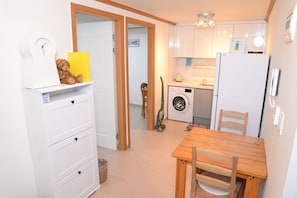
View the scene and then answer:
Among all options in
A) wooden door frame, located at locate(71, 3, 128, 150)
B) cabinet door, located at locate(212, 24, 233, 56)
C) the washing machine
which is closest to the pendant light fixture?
cabinet door, located at locate(212, 24, 233, 56)

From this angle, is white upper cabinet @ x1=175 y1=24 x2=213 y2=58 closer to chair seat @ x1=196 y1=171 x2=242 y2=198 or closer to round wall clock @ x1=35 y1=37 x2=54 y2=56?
chair seat @ x1=196 y1=171 x2=242 y2=198

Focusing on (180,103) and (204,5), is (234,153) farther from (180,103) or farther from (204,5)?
(180,103)

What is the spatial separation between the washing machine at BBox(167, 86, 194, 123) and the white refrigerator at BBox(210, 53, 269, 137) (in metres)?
1.77

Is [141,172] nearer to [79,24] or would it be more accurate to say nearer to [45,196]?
[45,196]

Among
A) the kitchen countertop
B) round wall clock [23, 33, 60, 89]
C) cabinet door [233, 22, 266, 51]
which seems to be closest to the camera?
round wall clock [23, 33, 60, 89]

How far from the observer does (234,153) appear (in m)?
1.94

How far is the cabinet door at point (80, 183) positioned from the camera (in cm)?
200

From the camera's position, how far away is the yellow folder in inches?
82.6

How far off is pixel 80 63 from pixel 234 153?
5.79 feet

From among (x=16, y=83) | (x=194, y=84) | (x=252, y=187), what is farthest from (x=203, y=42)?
(x=16, y=83)

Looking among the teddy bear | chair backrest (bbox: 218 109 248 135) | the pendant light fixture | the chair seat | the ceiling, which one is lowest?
the chair seat

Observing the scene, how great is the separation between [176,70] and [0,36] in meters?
4.23

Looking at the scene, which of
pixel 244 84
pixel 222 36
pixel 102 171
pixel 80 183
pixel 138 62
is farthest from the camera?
pixel 138 62

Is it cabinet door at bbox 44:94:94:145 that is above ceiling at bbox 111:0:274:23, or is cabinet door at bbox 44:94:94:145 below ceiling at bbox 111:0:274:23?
below
